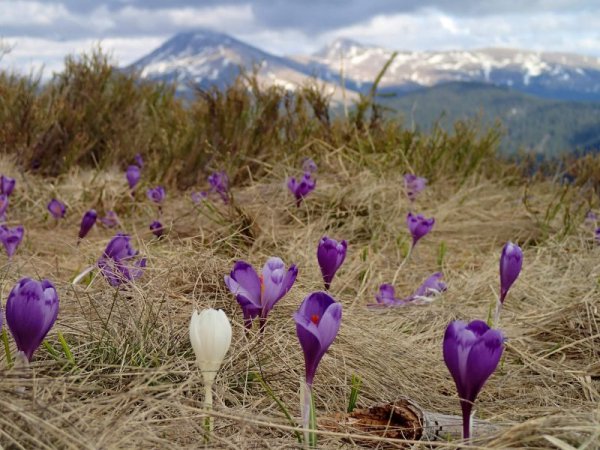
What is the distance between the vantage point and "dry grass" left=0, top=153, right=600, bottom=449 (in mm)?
1210

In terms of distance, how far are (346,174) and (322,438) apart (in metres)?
2.96

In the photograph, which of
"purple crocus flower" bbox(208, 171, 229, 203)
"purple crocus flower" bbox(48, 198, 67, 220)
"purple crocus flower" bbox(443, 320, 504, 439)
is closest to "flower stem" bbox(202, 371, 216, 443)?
"purple crocus flower" bbox(443, 320, 504, 439)

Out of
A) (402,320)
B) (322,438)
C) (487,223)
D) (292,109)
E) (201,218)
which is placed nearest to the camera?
(322,438)

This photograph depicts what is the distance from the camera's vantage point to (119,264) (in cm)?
203

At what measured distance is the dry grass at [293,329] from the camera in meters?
1.21

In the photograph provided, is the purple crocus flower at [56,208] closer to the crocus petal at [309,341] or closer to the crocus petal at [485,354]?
the crocus petal at [309,341]

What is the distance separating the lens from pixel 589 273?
114 inches

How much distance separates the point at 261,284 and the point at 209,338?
1.17 ft

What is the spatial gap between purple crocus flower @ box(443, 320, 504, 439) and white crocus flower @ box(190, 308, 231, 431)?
0.38m

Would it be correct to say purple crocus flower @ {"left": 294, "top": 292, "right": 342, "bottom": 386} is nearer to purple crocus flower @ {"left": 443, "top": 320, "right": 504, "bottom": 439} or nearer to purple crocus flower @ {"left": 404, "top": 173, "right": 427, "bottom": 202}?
purple crocus flower @ {"left": 443, "top": 320, "right": 504, "bottom": 439}

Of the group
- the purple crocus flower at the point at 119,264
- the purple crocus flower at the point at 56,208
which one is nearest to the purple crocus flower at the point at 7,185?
the purple crocus flower at the point at 56,208

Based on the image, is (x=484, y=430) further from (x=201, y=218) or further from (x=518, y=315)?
(x=201, y=218)

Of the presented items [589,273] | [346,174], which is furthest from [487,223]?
[589,273]

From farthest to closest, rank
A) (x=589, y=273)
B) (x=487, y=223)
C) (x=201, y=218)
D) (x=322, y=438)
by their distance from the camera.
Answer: (x=487, y=223) → (x=201, y=218) → (x=589, y=273) → (x=322, y=438)
